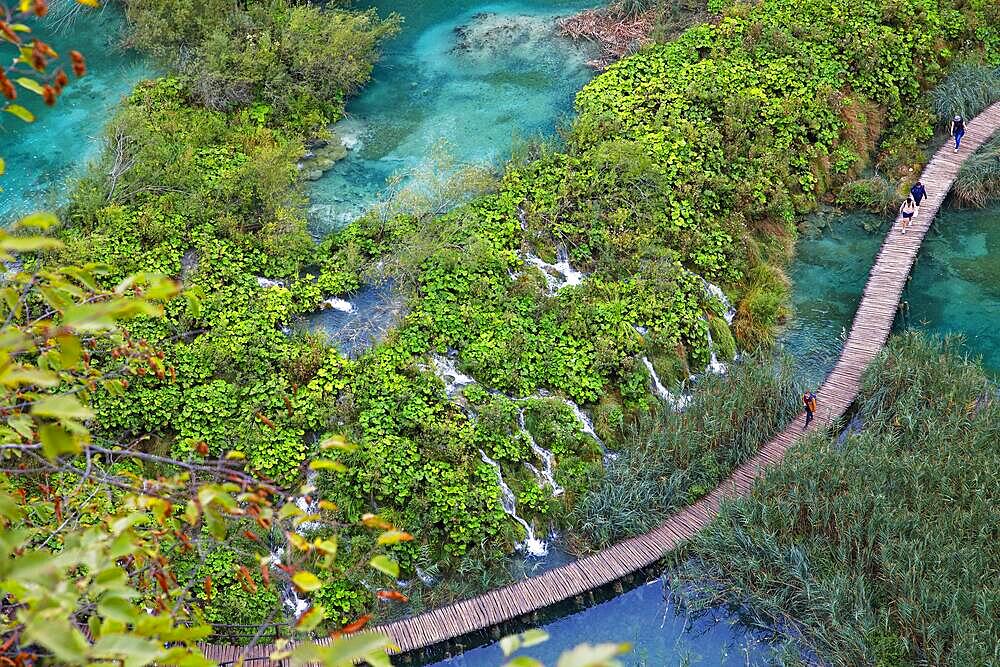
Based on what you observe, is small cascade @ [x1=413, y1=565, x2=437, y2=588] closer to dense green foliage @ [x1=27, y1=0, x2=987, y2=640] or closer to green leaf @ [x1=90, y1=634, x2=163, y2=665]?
dense green foliage @ [x1=27, y1=0, x2=987, y2=640]

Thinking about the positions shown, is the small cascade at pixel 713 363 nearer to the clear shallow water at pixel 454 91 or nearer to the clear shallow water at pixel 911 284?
the clear shallow water at pixel 911 284

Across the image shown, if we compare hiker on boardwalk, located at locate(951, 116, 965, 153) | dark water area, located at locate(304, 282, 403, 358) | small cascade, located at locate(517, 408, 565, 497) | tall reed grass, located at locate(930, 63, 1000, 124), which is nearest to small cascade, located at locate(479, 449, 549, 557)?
small cascade, located at locate(517, 408, 565, 497)

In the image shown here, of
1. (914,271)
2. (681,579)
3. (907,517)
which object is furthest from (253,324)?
(914,271)

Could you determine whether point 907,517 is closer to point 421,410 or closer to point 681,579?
point 681,579

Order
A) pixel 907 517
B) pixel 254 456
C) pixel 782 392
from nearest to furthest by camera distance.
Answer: pixel 907 517
pixel 254 456
pixel 782 392

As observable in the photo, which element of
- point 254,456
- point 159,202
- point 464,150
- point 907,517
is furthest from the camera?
point 464,150

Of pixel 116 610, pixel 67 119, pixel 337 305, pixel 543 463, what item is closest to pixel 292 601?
pixel 543 463

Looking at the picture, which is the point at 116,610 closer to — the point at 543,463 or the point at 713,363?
the point at 543,463
